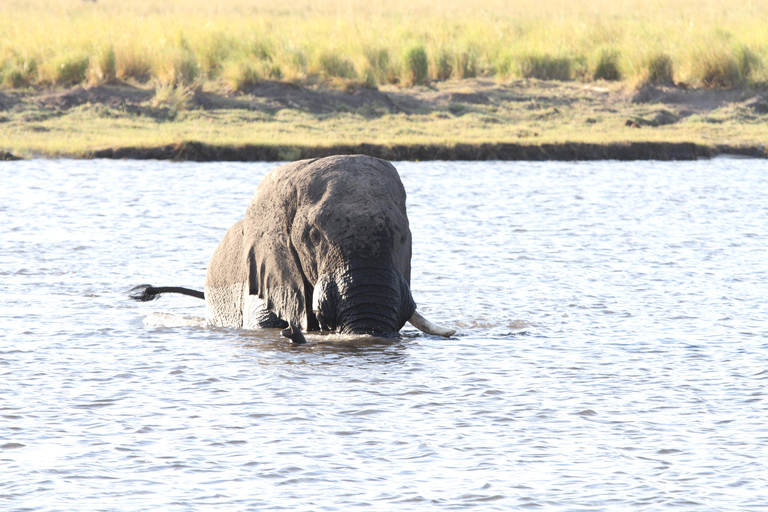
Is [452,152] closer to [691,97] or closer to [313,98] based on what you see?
[313,98]

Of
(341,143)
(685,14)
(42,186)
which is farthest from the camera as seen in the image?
(685,14)

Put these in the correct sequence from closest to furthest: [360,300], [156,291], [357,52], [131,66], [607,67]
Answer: [360,300]
[156,291]
[131,66]
[357,52]
[607,67]

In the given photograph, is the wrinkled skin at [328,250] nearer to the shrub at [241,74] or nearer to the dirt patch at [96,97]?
the dirt patch at [96,97]

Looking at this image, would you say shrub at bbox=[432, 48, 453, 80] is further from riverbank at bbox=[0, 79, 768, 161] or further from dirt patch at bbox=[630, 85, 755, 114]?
dirt patch at bbox=[630, 85, 755, 114]

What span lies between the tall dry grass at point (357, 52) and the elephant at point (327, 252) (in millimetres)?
17406

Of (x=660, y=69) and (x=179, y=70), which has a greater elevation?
(x=660, y=69)

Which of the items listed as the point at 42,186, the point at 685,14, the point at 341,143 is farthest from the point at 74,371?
the point at 685,14

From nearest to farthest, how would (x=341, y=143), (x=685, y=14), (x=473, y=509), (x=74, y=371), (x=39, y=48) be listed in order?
1. (x=473, y=509)
2. (x=74, y=371)
3. (x=341, y=143)
4. (x=39, y=48)
5. (x=685, y=14)

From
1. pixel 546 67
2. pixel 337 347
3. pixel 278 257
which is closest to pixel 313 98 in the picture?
pixel 546 67

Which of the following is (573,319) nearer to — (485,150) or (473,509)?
(473,509)

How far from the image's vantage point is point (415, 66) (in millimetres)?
26828

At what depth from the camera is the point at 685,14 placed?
36.0m

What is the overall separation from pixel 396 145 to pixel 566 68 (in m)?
8.51

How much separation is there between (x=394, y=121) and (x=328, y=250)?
1625cm
